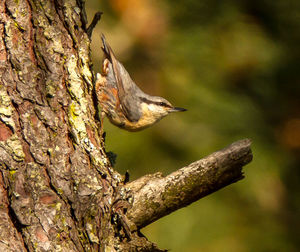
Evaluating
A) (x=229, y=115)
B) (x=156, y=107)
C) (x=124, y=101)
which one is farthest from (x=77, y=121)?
A: (x=156, y=107)

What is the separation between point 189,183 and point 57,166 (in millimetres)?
525

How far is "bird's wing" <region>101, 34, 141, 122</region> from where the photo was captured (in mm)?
3143

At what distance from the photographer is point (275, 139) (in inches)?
115

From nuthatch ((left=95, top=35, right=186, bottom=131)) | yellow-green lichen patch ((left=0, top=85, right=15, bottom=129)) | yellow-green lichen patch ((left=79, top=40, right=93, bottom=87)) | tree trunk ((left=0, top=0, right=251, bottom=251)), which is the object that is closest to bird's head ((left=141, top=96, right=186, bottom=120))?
nuthatch ((left=95, top=35, right=186, bottom=131))

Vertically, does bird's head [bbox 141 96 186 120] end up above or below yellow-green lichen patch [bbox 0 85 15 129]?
above

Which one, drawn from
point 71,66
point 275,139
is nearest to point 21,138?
point 71,66

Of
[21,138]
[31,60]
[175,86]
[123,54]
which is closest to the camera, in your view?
[21,138]

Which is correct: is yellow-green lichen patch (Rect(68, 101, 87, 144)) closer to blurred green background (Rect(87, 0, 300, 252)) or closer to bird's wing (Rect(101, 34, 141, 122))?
blurred green background (Rect(87, 0, 300, 252))

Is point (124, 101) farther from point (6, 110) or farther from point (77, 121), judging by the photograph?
point (6, 110)

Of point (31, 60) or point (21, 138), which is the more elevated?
point (31, 60)

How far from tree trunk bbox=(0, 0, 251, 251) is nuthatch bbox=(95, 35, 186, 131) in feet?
4.23

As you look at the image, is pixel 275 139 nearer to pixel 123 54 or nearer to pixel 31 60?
pixel 123 54

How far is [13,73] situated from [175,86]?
1.60 metres

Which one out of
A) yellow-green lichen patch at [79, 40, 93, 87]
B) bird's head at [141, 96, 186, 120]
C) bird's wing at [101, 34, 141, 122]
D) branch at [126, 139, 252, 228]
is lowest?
branch at [126, 139, 252, 228]
